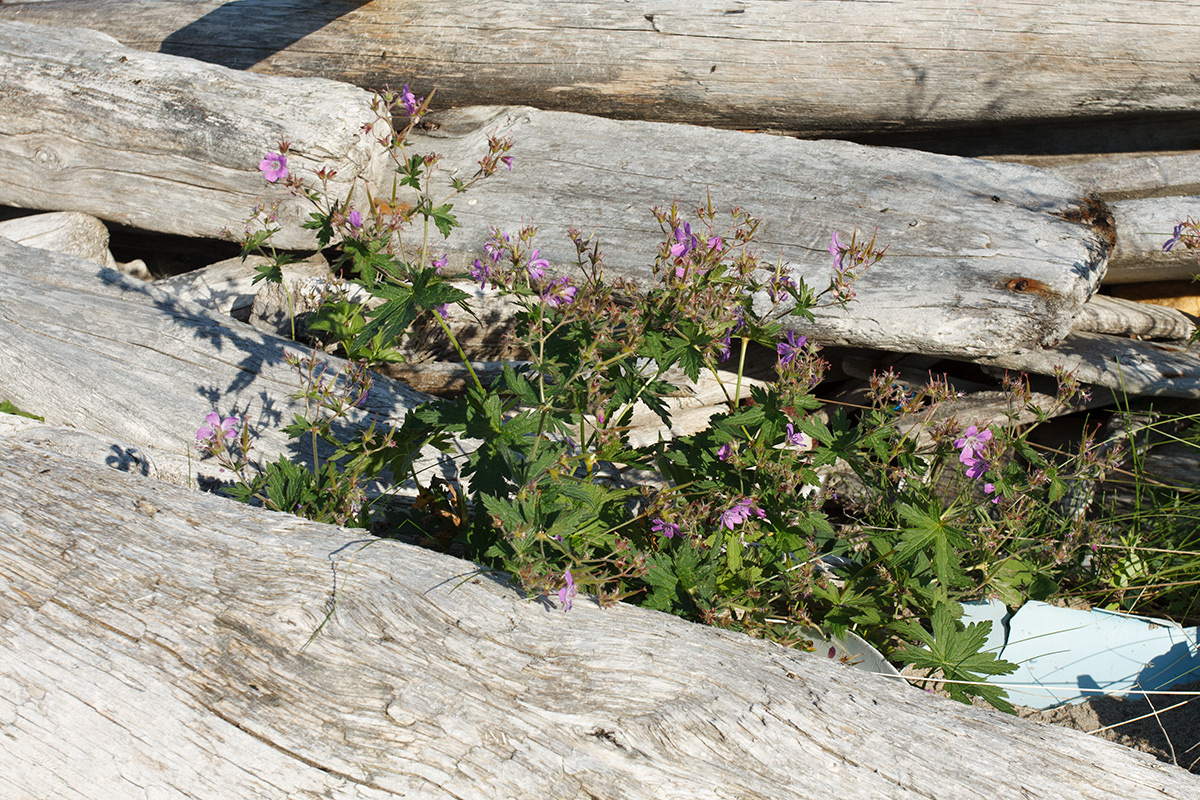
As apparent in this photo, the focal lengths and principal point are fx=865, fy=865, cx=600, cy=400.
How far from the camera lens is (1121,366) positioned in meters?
3.32

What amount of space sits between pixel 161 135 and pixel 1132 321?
437 cm

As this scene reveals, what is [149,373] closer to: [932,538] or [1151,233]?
[932,538]

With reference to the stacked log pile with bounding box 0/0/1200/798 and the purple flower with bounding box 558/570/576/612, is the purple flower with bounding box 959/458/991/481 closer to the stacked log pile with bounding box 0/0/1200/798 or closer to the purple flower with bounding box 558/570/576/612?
the stacked log pile with bounding box 0/0/1200/798

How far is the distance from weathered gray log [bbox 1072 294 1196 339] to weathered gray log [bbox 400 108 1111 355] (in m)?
0.57

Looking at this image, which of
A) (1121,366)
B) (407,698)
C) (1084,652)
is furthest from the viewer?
(1121,366)

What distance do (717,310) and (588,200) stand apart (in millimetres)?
1735

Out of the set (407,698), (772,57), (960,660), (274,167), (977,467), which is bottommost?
(960,660)

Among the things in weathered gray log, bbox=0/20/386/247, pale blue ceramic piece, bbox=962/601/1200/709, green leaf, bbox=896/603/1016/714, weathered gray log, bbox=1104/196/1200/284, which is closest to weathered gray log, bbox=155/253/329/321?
weathered gray log, bbox=0/20/386/247

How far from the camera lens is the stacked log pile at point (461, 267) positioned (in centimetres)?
173

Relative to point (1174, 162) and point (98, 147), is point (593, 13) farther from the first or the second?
point (1174, 162)

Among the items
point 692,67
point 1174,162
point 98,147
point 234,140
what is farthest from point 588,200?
point 1174,162

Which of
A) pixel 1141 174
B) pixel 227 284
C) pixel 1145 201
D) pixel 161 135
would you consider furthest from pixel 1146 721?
pixel 161 135

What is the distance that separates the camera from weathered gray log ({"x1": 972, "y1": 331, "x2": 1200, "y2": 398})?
10.7 ft

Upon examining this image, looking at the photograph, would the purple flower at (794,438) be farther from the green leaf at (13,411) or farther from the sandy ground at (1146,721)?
the green leaf at (13,411)
